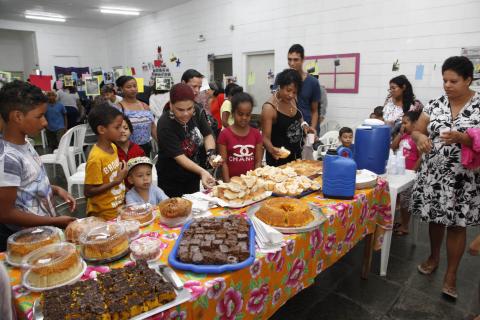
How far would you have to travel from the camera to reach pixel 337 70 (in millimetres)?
5852

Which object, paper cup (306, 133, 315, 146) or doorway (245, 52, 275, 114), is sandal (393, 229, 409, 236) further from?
doorway (245, 52, 275, 114)

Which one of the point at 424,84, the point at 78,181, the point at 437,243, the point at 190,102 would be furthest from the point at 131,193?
the point at 424,84

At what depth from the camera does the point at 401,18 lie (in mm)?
4914

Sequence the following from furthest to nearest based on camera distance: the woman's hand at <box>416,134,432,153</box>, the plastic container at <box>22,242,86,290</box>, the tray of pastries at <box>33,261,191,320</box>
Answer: the woman's hand at <box>416,134,432,153</box> < the plastic container at <box>22,242,86,290</box> < the tray of pastries at <box>33,261,191,320</box>

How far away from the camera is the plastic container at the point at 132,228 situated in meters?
1.43

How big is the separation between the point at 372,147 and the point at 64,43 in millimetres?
13185

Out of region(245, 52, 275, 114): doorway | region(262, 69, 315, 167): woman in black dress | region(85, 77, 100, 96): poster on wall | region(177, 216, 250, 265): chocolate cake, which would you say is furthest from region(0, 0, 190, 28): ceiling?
region(177, 216, 250, 265): chocolate cake

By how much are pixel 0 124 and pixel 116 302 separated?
125cm

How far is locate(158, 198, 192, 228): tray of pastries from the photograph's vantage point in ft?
5.11

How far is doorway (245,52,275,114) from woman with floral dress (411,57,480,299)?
5145 mm

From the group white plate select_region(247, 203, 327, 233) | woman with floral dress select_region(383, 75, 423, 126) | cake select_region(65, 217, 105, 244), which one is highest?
woman with floral dress select_region(383, 75, 423, 126)

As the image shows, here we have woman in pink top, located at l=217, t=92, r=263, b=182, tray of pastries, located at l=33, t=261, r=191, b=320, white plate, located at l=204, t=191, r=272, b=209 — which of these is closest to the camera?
tray of pastries, located at l=33, t=261, r=191, b=320

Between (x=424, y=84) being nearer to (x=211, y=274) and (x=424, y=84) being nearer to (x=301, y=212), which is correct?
(x=301, y=212)

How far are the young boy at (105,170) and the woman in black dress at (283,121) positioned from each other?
1.30 m
